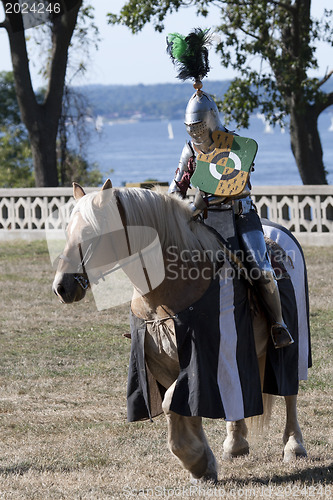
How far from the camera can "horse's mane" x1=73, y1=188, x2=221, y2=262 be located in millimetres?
4340

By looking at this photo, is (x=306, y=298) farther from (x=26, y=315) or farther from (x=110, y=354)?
(x=26, y=315)

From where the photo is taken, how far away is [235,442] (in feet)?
18.6

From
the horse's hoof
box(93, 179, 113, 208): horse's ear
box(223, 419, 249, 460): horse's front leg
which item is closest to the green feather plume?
box(93, 179, 113, 208): horse's ear

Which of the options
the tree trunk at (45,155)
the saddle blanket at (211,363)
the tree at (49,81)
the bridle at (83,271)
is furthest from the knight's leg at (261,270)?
the tree trunk at (45,155)

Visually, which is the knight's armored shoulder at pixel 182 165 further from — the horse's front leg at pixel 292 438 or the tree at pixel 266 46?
the tree at pixel 266 46

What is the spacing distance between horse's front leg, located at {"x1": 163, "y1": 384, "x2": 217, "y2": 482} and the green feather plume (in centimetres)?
206

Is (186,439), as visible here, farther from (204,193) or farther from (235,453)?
(204,193)

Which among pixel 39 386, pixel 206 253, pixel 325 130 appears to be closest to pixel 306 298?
pixel 206 253

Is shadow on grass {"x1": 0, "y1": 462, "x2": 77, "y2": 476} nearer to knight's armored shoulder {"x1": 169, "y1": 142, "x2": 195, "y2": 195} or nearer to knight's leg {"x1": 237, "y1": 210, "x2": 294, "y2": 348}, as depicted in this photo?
knight's leg {"x1": 237, "y1": 210, "x2": 294, "y2": 348}

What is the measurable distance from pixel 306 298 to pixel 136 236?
74.2 inches

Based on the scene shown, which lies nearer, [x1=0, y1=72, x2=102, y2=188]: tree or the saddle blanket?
the saddle blanket

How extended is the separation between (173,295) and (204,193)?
2.23ft

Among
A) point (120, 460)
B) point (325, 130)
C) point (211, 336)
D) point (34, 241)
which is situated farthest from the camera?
point (325, 130)

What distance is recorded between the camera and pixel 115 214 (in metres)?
4.39
